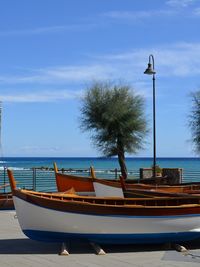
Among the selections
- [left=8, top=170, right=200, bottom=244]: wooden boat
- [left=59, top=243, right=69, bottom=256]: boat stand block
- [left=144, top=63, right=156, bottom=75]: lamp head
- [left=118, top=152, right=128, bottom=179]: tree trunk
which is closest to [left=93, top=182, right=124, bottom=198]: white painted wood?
[left=8, top=170, right=200, bottom=244]: wooden boat

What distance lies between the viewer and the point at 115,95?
31.0 metres

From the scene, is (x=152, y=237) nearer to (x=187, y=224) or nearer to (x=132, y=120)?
(x=187, y=224)

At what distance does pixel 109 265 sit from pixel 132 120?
20.9 metres

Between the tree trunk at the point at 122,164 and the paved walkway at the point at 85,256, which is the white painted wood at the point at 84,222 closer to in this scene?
the paved walkway at the point at 85,256

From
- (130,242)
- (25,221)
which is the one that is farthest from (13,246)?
(130,242)

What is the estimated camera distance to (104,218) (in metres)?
11.4

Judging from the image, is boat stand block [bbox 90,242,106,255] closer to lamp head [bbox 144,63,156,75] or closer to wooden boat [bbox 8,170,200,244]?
wooden boat [bbox 8,170,200,244]

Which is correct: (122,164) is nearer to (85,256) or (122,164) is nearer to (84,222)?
(84,222)

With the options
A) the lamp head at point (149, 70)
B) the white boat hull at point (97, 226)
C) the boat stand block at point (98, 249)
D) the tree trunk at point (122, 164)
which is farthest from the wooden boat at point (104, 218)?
the tree trunk at point (122, 164)

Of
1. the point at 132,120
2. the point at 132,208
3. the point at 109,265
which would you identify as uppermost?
the point at 132,120

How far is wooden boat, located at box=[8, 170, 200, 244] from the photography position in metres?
11.3

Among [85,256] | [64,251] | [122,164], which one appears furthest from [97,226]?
[122,164]

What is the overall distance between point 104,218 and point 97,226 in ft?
0.69

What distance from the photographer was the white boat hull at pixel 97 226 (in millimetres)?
11297
